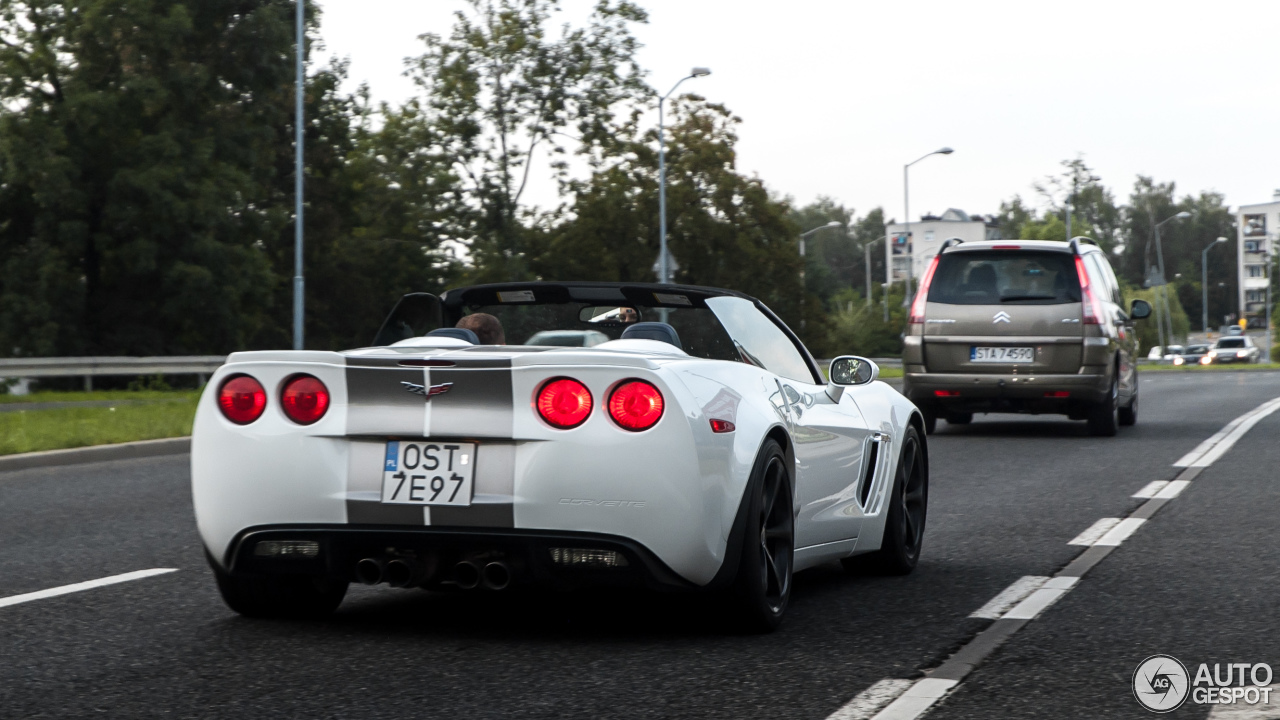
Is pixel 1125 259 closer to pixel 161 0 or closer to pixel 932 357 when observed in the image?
pixel 161 0

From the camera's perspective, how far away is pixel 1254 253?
18850 centimetres

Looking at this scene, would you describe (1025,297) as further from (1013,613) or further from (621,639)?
(621,639)

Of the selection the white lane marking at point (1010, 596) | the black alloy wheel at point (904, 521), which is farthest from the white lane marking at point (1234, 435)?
the white lane marking at point (1010, 596)

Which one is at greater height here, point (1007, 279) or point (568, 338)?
point (1007, 279)

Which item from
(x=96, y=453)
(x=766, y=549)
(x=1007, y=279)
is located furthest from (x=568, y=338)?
(x=1007, y=279)

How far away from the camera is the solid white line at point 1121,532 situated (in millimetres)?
8383

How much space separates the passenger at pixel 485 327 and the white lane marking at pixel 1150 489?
5.73 m

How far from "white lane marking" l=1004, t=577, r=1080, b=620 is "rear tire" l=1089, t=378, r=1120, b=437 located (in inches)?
379

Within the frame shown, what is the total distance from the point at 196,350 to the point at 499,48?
13728mm

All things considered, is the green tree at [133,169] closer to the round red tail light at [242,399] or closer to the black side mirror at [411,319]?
the black side mirror at [411,319]

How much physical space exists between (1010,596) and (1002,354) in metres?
9.81

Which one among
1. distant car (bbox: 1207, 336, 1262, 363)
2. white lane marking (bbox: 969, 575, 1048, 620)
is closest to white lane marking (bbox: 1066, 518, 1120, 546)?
white lane marking (bbox: 969, 575, 1048, 620)

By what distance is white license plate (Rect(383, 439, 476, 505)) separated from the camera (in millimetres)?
5129

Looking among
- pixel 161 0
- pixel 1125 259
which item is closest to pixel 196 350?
pixel 161 0
